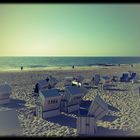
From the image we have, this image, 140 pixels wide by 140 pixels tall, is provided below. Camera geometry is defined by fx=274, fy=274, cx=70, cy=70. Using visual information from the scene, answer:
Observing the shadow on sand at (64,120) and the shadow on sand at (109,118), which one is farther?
the shadow on sand at (109,118)

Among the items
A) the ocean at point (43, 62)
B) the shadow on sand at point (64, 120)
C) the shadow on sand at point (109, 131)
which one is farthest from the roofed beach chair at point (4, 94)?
the ocean at point (43, 62)

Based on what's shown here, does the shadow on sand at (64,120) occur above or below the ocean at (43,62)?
below

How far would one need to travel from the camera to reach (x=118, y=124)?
21.0 ft

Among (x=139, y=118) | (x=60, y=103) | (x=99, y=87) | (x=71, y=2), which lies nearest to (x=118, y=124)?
→ (x=139, y=118)

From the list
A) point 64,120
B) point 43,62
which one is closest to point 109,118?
point 64,120

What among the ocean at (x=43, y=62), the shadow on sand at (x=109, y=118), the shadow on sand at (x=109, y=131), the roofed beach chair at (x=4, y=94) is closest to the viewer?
the shadow on sand at (x=109, y=131)

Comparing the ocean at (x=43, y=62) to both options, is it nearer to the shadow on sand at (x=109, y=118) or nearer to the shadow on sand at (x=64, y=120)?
the shadow on sand at (x=64, y=120)

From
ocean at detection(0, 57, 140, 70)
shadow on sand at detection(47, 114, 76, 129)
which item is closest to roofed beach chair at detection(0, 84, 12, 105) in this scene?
shadow on sand at detection(47, 114, 76, 129)

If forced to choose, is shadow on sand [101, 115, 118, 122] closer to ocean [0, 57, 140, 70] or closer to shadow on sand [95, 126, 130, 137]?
shadow on sand [95, 126, 130, 137]

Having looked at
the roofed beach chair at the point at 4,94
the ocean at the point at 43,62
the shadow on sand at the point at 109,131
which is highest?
the ocean at the point at 43,62

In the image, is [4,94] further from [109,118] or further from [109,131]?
[109,131]

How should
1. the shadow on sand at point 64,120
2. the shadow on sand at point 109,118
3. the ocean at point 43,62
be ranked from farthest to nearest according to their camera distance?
the ocean at point 43,62 → the shadow on sand at point 109,118 → the shadow on sand at point 64,120

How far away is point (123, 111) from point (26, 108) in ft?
9.62

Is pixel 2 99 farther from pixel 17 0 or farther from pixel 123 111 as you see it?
pixel 17 0
